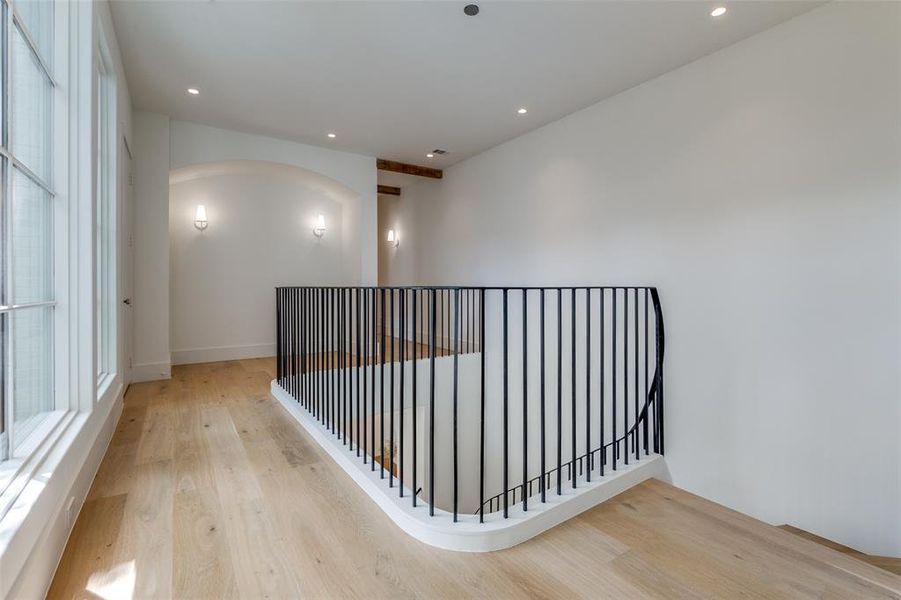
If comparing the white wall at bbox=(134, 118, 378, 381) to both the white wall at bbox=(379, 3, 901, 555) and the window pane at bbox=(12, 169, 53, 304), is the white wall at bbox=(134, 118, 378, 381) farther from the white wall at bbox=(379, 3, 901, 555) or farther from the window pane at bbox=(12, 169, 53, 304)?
the white wall at bbox=(379, 3, 901, 555)

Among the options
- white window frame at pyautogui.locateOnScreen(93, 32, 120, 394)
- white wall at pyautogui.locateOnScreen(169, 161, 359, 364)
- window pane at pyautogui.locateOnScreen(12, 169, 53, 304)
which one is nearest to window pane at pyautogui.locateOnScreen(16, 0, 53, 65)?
window pane at pyautogui.locateOnScreen(12, 169, 53, 304)

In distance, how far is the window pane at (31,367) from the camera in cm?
148

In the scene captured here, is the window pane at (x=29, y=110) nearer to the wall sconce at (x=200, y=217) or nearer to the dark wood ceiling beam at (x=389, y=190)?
the wall sconce at (x=200, y=217)

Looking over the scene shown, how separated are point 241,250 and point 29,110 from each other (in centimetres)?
386

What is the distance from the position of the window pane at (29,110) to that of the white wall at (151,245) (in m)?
2.53

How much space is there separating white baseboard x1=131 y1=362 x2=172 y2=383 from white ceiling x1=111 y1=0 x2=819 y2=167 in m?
2.61

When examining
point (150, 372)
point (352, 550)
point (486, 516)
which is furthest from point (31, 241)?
point (150, 372)

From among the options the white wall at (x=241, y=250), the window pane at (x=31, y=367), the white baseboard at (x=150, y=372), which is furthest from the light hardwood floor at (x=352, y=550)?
the white wall at (x=241, y=250)

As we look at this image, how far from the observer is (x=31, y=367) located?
1652 millimetres

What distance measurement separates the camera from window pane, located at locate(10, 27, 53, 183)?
1.45 m

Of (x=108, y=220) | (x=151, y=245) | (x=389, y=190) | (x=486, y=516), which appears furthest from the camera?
(x=389, y=190)

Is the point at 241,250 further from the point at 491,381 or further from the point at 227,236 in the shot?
Answer: the point at 491,381

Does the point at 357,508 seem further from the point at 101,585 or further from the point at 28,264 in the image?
the point at 28,264

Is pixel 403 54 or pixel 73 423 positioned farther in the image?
pixel 403 54
